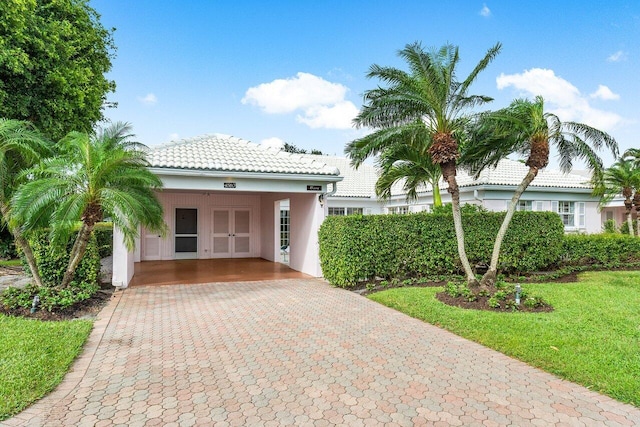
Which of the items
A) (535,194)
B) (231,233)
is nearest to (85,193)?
(231,233)

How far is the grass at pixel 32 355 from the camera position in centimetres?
460

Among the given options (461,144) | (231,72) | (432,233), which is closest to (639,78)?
(461,144)

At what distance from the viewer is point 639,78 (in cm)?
1580

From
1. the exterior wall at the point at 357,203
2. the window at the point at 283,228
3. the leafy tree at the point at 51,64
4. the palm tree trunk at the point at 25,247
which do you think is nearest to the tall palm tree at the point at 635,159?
the exterior wall at the point at 357,203

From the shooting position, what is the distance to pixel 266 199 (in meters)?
19.5

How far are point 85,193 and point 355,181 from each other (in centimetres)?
2062

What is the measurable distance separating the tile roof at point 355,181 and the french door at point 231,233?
271 inches

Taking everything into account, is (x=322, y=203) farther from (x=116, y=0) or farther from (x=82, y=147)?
(x=116, y=0)

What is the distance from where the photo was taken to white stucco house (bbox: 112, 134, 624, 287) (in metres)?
12.7

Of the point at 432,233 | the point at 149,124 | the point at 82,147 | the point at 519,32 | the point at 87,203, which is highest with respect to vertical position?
the point at 519,32

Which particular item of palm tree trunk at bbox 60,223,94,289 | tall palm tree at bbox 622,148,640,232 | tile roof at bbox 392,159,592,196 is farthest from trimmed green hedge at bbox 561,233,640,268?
palm tree trunk at bbox 60,223,94,289

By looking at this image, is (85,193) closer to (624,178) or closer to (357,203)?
(357,203)

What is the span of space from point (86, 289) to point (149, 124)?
11.4 meters

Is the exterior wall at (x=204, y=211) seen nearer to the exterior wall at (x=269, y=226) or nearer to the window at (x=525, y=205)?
the exterior wall at (x=269, y=226)
